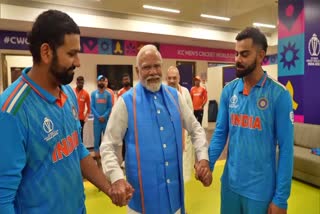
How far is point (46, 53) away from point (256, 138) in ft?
4.22

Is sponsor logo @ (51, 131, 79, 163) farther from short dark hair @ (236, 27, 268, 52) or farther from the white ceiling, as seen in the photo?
the white ceiling

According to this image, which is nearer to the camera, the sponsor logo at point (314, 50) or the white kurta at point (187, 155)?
the white kurta at point (187, 155)

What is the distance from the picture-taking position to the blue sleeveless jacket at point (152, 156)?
1.63 m

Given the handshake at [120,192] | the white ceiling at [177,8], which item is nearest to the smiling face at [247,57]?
the handshake at [120,192]

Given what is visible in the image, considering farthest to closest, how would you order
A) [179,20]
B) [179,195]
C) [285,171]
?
[179,20] < [179,195] < [285,171]

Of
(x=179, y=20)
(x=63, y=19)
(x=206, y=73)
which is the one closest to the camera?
(x=63, y=19)

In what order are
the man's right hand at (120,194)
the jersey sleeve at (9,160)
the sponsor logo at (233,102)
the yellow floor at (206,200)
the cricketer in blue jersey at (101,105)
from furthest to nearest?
the cricketer in blue jersey at (101,105)
the yellow floor at (206,200)
the sponsor logo at (233,102)
the man's right hand at (120,194)
the jersey sleeve at (9,160)

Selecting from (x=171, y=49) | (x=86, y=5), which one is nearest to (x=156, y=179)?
(x=86, y=5)

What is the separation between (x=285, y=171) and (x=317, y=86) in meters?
3.55

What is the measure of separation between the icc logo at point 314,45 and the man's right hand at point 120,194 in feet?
14.0

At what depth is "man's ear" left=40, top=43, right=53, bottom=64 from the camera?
111 centimetres

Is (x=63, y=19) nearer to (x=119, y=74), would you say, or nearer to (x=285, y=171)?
(x=285, y=171)

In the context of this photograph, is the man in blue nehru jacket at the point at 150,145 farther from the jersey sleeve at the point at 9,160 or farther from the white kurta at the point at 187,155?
the white kurta at the point at 187,155

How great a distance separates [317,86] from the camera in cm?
452
